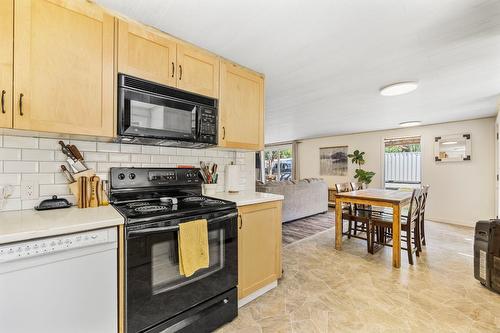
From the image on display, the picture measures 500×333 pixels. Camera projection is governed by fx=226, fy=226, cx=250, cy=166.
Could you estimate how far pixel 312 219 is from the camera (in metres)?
5.09

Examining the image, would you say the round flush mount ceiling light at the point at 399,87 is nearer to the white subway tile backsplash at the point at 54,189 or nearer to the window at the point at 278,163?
the white subway tile backsplash at the point at 54,189

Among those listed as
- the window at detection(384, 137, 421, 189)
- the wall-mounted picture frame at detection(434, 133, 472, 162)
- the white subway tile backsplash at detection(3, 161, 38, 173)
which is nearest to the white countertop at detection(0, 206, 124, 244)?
the white subway tile backsplash at detection(3, 161, 38, 173)

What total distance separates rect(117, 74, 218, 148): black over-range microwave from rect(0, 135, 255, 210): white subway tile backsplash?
7.2 inches

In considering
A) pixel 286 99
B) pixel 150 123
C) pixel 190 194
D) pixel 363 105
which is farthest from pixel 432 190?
pixel 150 123

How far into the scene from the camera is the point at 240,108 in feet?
7.41

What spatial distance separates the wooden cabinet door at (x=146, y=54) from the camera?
1564 millimetres

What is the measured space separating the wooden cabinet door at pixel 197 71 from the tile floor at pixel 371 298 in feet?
6.23

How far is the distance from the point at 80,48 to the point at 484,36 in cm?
289

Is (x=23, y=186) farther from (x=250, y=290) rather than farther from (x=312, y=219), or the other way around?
(x=312, y=219)

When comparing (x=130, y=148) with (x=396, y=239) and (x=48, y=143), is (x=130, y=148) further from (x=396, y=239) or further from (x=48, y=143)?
(x=396, y=239)

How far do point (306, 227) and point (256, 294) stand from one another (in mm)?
2597

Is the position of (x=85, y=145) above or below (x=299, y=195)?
above

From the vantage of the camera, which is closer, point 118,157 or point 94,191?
point 94,191

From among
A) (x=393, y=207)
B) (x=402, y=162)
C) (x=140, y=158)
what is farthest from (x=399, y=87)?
(x=402, y=162)
